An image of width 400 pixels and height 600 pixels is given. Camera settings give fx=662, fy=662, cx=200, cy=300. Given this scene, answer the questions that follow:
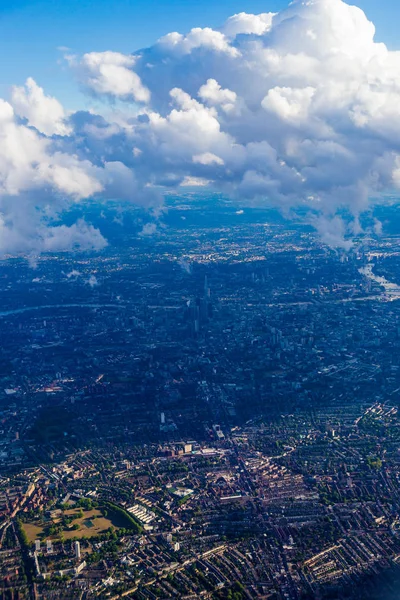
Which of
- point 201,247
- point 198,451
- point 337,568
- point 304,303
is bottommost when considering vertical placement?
point 337,568

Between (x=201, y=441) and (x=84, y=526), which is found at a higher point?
(x=201, y=441)

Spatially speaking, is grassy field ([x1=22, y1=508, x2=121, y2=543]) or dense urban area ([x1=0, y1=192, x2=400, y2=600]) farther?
grassy field ([x1=22, y1=508, x2=121, y2=543])

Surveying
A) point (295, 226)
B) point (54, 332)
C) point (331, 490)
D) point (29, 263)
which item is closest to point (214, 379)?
point (331, 490)

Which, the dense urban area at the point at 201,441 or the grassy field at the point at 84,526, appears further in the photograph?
the grassy field at the point at 84,526

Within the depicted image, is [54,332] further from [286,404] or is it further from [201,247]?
[201,247]

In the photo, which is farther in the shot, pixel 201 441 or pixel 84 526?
pixel 201 441
